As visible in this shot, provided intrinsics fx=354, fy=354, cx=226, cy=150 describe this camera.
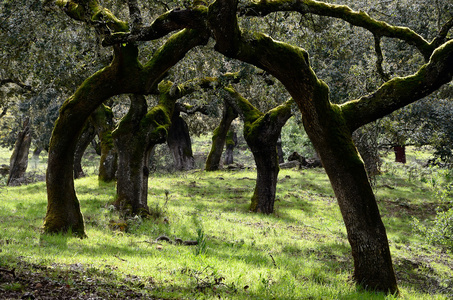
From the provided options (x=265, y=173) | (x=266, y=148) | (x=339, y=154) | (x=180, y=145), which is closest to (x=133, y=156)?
A: (x=266, y=148)

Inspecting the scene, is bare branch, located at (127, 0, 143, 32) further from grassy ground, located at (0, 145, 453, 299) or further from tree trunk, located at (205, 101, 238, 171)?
tree trunk, located at (205, 101, 238, 171)

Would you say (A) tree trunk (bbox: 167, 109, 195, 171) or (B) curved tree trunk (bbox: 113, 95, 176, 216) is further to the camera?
(A) tree trunk (bbox: 167, 109, 195, 171)

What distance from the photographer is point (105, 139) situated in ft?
60.4

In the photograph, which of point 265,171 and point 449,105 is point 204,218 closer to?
point 265,171

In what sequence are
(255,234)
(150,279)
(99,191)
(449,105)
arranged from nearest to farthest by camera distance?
1. (150,279)
2. (255,234)
3. (99,191)
4. (449,105)

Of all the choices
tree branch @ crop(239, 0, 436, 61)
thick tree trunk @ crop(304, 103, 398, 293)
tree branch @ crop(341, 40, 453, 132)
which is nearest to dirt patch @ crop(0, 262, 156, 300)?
thick tree trunk @ crop(304, 103, 398, 293)

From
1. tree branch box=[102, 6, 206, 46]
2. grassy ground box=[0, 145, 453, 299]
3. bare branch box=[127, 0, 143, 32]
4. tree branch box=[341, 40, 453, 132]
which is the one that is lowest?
grassy ground box=[0, 145, 453, 299]

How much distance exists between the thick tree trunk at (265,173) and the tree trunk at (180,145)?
14716 millimetres

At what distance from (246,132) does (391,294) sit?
9613 mm

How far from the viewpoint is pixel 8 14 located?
10.4 metres

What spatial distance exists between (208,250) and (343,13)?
669 centimetres

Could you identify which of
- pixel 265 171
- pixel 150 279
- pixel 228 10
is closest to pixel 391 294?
pixel 150 279

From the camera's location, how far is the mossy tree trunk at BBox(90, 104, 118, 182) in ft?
60.3

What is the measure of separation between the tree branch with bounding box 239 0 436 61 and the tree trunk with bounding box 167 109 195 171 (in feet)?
69.3
